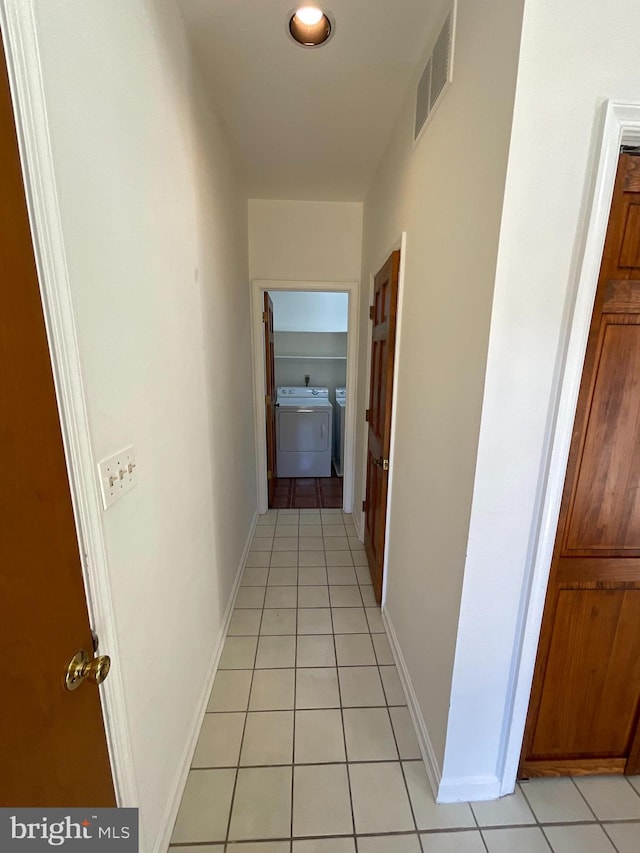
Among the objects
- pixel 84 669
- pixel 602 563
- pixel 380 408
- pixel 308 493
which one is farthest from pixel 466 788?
pixel 308 493

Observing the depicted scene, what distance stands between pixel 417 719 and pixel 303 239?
3071mm

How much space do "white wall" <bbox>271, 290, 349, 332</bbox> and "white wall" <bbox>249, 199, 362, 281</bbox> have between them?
1.48 m

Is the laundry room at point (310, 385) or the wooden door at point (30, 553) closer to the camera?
the wooden door at point (30, 553)

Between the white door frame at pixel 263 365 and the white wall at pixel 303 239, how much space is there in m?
0.07

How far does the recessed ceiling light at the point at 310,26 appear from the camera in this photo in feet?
Answer: 4.14

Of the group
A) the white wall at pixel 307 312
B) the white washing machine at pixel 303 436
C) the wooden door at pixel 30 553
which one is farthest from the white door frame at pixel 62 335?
the white wall at pixel 307 312

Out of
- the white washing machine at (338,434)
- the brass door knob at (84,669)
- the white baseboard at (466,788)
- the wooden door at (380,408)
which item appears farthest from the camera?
the white washing machine at (338,434)

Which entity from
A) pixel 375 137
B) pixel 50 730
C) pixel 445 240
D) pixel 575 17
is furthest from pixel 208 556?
pixel 375 137

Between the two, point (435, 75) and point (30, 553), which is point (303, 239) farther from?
point (30, 553)

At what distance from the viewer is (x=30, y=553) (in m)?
0.58

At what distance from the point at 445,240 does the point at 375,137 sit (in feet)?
4.17

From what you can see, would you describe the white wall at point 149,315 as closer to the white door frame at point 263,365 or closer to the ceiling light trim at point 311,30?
the ceiling light trim at point 311,30

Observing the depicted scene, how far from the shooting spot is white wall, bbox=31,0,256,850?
755 millimetres

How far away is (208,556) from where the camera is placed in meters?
1.67
